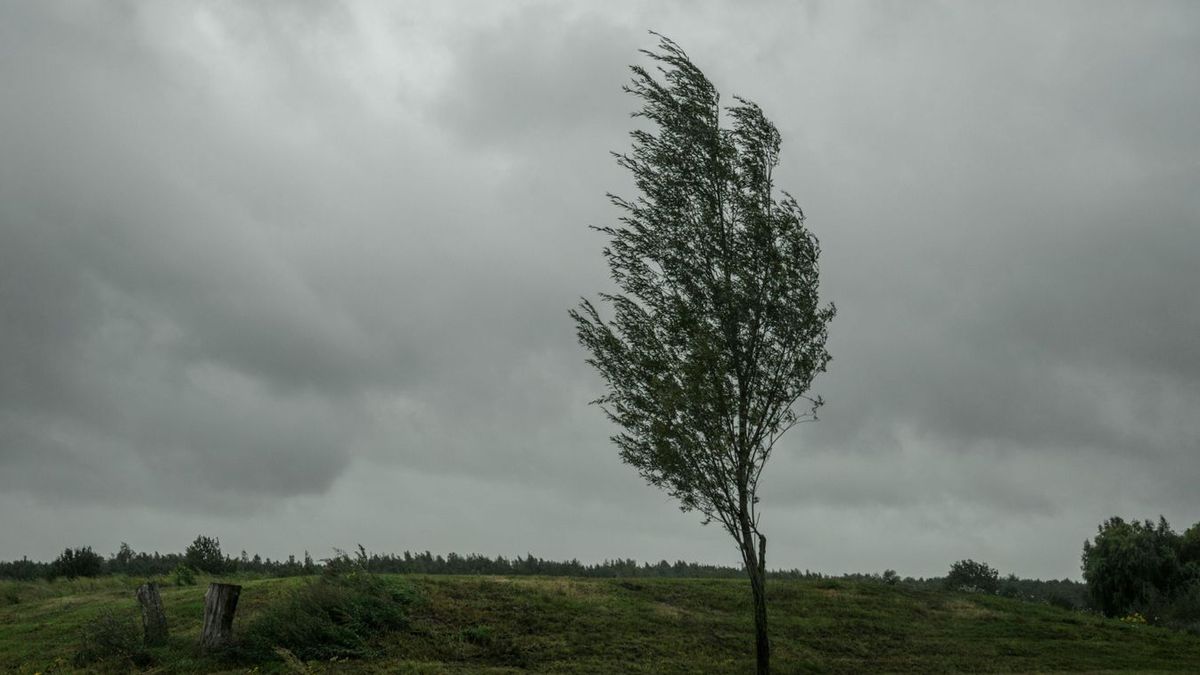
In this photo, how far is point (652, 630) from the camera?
27.2m

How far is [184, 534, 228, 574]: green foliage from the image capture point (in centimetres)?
3909

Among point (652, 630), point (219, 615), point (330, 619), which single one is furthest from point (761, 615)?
point (219, 615)

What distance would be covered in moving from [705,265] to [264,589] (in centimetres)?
1642

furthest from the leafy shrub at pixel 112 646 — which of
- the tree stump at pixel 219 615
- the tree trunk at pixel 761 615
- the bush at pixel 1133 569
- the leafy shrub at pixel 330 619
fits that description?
the bush at pixel 1133 569

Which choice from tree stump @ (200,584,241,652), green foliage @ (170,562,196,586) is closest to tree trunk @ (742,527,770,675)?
tree stump @ (200,584,241,652)

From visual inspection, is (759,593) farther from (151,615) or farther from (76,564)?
(76,564)

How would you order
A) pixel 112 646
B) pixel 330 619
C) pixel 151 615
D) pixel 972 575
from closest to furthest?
1. pixel 112 646
2. pixel 330 619
3. pixel 151 615
4. pixel 972 575

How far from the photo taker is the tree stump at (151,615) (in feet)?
79.9

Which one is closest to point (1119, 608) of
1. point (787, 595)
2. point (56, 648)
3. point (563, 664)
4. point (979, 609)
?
point (979, 609)

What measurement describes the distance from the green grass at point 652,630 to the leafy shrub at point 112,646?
0.43 meters

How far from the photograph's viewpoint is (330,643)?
23.5 meters

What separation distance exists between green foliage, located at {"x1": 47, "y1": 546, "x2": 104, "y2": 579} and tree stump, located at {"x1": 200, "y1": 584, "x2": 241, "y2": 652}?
954 inches

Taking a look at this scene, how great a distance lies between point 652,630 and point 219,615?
1158cm

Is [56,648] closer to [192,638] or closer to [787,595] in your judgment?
[192,638]
